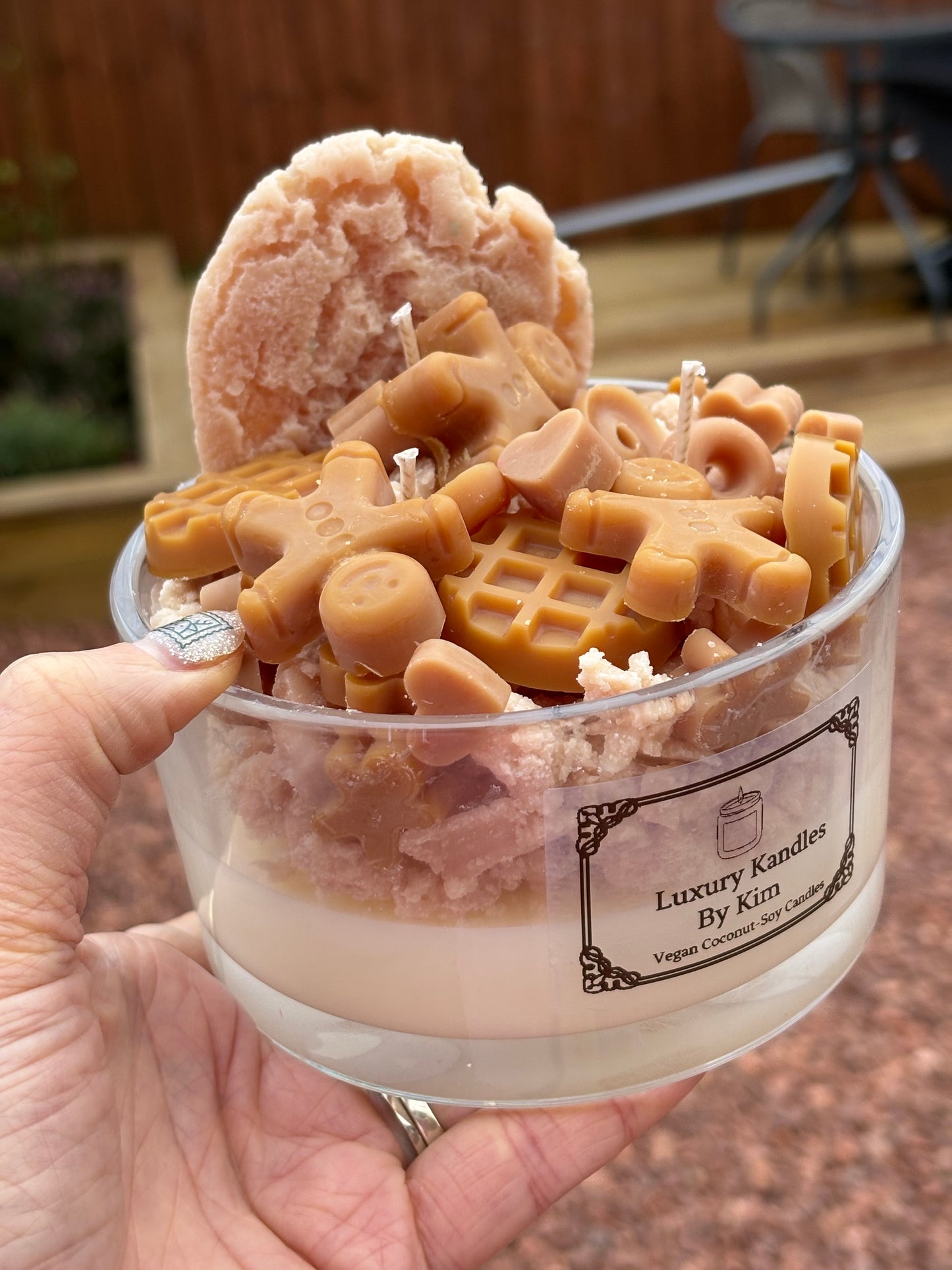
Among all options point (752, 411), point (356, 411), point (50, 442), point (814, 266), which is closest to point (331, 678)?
point (356, 411)

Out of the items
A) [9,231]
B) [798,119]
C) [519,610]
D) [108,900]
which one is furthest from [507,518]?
[9,231]

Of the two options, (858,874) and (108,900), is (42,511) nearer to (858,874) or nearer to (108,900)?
(108,900)

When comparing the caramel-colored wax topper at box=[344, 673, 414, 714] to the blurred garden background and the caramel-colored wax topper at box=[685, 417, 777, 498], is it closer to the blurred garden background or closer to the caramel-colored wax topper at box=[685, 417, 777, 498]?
the caramel-colored wax topper at box=[685, 417, 777, 498]

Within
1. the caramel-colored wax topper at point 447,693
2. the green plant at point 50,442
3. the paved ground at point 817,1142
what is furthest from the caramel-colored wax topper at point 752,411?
the green plant at point 50,442

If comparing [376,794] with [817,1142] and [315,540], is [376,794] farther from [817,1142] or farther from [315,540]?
[817,1142]

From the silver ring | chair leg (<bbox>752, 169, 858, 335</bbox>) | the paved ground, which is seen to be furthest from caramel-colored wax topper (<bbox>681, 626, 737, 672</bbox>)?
chair leg (<bbox>752, 169, 858, 335</bbox>)
